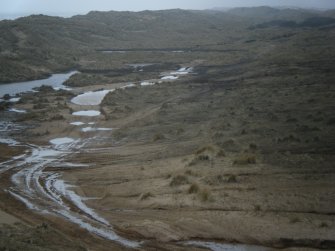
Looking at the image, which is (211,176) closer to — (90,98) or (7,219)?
(7,219)

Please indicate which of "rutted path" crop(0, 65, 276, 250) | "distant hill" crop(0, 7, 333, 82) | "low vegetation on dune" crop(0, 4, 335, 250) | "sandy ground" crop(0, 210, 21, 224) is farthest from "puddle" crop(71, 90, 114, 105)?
"sandy ground" crop(0, 210, 21, 224)

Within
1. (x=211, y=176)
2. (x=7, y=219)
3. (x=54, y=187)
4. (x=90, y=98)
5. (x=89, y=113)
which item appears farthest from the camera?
(x=90, y=98)

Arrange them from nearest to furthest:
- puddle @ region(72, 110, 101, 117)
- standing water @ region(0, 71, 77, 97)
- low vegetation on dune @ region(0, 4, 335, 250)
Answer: low vegetation on dune @ region(0, 4, 335, 250)
puddle @ region(72, 110, 101, 117)
standing water @ region(0, 71, 77, 97)

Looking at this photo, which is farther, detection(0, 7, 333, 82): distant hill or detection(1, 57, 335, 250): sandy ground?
detection(0, 7, 333, 82): distant hill

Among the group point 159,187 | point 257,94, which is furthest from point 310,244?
point 257,94

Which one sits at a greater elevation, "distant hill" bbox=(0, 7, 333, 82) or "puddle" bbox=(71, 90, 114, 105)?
"distant hill" bbox=(0, 7, 333, 82)

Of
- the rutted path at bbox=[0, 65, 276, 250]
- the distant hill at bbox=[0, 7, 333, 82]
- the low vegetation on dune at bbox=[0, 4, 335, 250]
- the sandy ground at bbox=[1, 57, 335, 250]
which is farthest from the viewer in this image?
the distant hill at bbox=[0, 7, 333, 82]

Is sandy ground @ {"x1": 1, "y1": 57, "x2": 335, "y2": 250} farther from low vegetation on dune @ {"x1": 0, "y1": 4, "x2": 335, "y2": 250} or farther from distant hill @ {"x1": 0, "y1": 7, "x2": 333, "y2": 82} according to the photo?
distant hill @ {"x1": 0, "y1": 7, "x2": 333, "y2": 82}

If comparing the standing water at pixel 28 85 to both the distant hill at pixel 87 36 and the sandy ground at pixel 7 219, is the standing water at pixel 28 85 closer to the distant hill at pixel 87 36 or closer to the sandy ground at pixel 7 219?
the distant hill at pixel 87 36

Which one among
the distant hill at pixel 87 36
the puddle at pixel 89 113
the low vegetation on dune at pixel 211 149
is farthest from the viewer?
the distant hill at pixel 87 36

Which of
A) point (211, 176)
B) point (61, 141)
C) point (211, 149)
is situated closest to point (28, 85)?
point (61, 141)

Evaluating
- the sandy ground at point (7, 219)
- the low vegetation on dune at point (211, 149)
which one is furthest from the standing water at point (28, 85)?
the sandy ground at point (7, 219)
